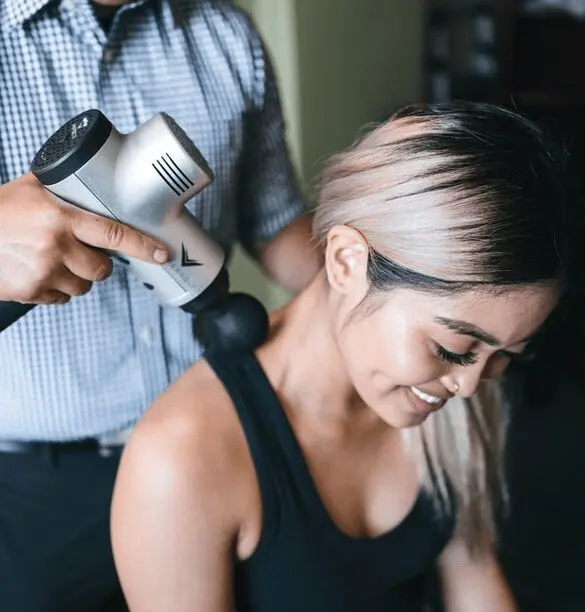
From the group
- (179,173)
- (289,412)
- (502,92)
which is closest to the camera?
(179,173)

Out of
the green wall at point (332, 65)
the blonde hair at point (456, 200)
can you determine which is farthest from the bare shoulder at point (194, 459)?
the green wall at point (332, 65)

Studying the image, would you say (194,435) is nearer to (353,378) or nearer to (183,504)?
(183,504)

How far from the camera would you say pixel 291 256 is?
1.25 m

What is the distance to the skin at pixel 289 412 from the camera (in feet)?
2.97

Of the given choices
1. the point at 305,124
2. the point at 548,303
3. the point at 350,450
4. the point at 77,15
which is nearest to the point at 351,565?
the point at 350,450

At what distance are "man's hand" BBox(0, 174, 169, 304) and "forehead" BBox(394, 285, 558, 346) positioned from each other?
0.94 feet

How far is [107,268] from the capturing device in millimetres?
849

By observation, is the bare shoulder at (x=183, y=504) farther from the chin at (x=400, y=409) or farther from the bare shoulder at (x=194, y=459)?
the chin at (x=400, y=409)

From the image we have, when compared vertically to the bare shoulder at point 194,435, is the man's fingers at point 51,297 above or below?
above

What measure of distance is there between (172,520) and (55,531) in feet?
0.94

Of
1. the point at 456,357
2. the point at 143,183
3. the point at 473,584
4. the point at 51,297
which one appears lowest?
the point at 473,584

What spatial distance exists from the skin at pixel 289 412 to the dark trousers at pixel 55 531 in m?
0.20

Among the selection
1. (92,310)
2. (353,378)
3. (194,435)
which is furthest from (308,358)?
(92,310)

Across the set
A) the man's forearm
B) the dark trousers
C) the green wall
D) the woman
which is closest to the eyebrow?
the woman
